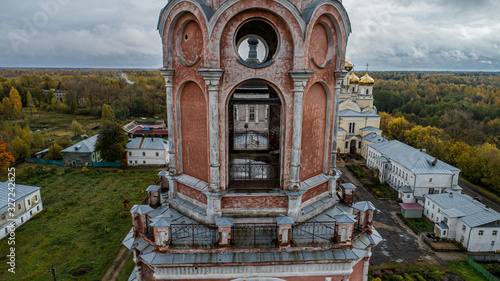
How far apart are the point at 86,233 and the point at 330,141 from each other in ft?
86.2

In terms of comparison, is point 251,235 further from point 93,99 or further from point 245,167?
point 93,99

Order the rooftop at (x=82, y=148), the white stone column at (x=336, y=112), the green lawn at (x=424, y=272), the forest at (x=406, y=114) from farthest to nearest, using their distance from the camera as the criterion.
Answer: the rooftop at (x=82, y=148) < the forest at (x=406, y=114) < the green lawn at (x=424, y=272) < the white stone column at (x=336, y=112)

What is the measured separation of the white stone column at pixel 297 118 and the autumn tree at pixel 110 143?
144 feet

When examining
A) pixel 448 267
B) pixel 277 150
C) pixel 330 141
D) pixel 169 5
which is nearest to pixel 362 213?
pixel 330 141

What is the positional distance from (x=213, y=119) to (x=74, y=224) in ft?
90.4

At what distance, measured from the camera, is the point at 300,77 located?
9.00 metres

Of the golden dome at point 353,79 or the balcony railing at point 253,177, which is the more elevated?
the golden dome at point 353,79

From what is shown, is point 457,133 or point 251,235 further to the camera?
point 457,133

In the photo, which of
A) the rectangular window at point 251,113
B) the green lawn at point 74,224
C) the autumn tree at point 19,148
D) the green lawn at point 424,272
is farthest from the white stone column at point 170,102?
the autumn tree at point 19,148

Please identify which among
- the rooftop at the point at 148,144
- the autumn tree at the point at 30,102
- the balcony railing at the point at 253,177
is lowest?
the rooftop at the point at 148,144

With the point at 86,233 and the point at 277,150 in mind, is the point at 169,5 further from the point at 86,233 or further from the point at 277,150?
the point at 86,233

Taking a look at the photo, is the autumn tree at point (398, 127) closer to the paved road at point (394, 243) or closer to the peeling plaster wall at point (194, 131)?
the paved road at point (394, 243)

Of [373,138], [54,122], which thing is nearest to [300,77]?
[373,138]

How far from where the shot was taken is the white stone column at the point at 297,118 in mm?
8984
